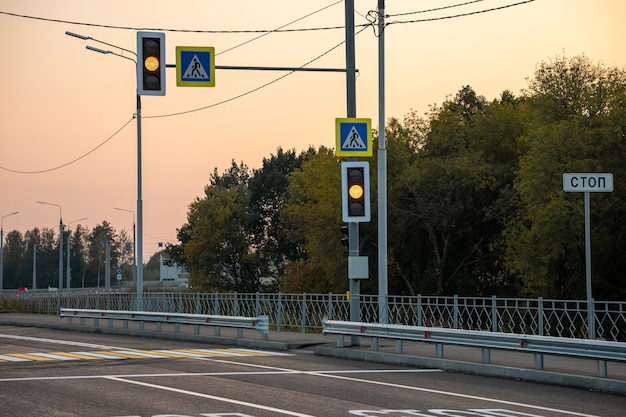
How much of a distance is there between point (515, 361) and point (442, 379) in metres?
2.44

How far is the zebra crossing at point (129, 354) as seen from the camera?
2108 cm

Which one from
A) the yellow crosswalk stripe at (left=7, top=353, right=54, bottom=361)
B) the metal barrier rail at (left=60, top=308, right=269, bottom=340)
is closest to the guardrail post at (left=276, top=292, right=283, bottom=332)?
the metal barrier rail at (left=60, top=308, right=269, bottom=340)

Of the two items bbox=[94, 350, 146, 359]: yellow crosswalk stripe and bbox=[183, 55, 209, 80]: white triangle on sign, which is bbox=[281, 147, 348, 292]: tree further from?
bbox=[183, 55, 209, 80]: white triangle on sign

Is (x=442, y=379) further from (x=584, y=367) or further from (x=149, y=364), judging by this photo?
(x=149, y=364)

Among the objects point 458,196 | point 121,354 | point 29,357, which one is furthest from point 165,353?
point 458,196

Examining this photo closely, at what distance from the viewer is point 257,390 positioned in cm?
1475

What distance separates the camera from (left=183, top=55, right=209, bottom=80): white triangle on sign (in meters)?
21.8

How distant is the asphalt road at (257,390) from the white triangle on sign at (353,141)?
194 inches

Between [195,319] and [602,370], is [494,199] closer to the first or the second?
[195,319]

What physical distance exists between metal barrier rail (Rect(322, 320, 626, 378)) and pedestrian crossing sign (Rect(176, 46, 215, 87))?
20.1 ft

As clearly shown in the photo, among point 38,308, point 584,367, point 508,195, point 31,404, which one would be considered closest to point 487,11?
point 584,367

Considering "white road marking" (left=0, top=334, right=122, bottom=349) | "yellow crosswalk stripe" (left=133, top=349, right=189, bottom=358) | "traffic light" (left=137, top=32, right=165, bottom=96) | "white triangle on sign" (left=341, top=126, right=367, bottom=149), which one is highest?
"traffic light" (left=137, top=32, right=165, bottom=96)

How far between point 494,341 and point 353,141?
687 cm

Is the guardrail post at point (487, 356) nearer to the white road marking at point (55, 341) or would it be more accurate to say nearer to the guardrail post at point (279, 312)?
the white road marking at point (55, 341)
